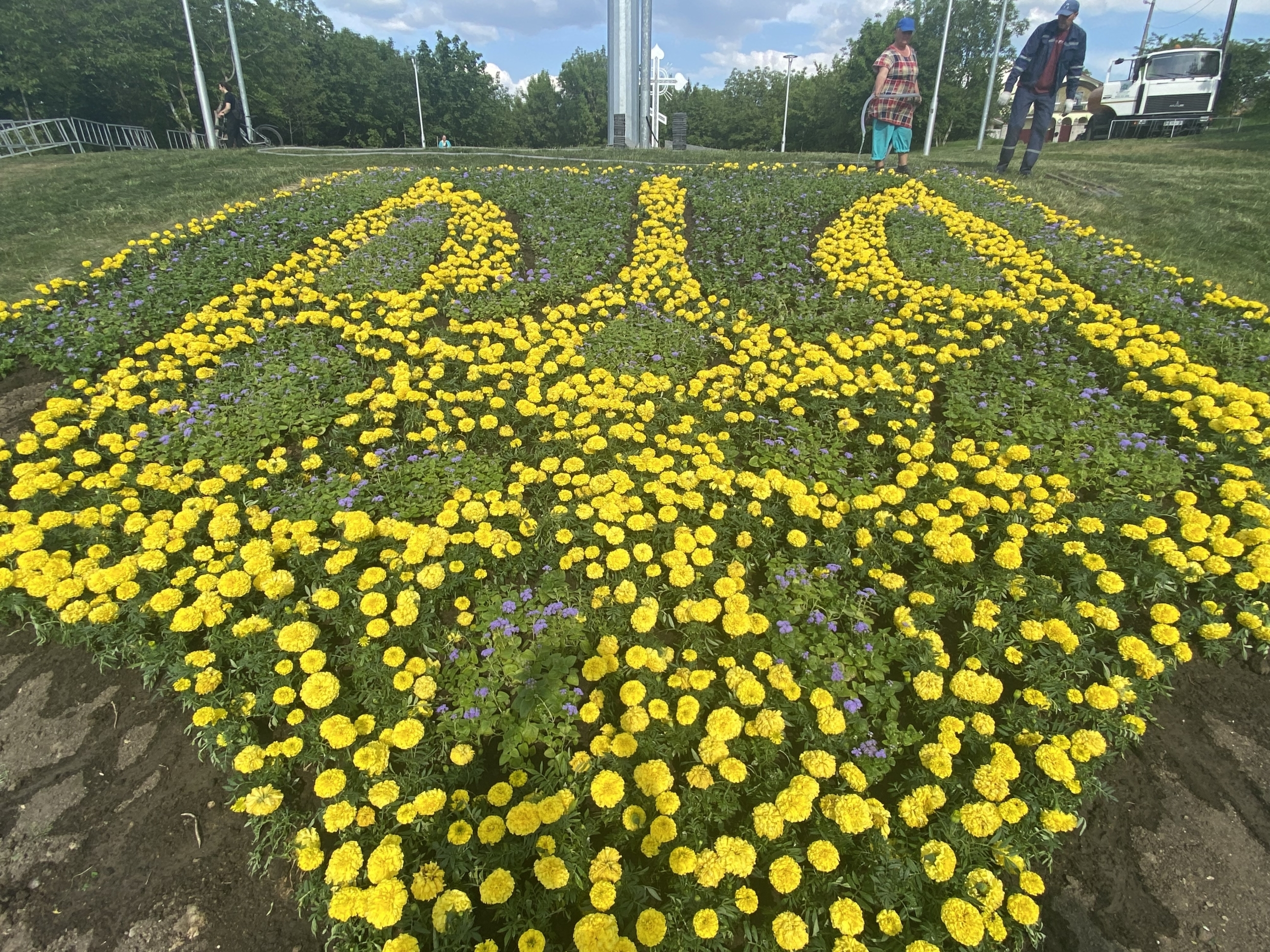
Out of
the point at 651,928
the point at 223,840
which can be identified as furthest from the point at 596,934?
the point at 223,840

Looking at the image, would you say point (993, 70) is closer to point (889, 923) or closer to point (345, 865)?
point (889, 923)

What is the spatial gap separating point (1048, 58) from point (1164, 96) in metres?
20.5

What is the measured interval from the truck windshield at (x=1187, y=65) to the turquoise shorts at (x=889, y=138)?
2224cm

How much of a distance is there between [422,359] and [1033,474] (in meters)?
5.35

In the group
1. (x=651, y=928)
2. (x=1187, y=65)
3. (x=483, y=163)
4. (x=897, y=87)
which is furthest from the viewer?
(x=1187, y=65)

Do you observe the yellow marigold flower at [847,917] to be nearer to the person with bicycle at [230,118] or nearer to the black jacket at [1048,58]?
the black jacket at [1048,58]

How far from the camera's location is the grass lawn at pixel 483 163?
8.33 metres

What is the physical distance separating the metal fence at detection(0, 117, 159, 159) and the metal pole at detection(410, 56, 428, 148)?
70.5ft

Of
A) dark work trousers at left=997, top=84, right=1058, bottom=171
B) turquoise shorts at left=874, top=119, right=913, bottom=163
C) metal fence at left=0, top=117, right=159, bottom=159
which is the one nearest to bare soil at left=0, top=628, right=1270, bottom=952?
turquoise shorts at left=874, top=119, right=913, bottom=163

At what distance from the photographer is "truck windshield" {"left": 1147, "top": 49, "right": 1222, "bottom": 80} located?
2330cm

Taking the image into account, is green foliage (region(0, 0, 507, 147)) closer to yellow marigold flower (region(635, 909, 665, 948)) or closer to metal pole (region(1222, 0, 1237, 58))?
yellow marigold flower (region(635, 909, 665, 948))

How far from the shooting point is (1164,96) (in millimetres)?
23484

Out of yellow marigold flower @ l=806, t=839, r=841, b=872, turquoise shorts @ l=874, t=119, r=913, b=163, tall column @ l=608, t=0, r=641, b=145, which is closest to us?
yellow marigold flower @ l=806, t=839, r=841, b=872

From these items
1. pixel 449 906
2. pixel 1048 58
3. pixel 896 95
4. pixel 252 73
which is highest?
pixel 252 73
